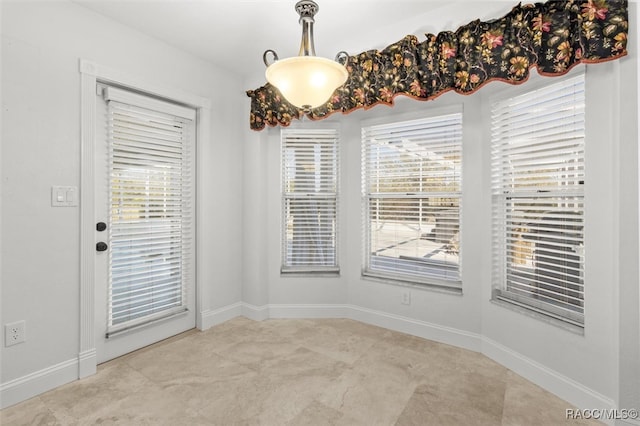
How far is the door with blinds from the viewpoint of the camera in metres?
2.38

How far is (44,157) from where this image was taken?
2.00 metres

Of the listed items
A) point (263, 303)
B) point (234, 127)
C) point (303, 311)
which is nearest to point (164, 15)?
point (234, 127)

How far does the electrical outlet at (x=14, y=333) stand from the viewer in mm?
1867

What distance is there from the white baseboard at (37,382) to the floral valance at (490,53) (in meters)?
2.64

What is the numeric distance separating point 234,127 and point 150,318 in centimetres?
199

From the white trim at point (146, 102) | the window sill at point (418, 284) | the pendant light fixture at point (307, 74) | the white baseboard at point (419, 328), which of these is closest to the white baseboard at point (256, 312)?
the white baseboard at point (419, 328)

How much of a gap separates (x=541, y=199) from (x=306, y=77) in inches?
Result: 71.1

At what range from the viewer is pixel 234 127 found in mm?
3279

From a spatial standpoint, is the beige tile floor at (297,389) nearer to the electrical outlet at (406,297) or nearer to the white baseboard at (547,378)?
the white baseboard at (547,378)

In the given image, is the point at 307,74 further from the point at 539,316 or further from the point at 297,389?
the point at 539,316

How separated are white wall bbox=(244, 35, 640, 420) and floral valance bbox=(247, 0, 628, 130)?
212 mm

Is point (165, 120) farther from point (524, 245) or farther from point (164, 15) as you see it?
point (524, 245)

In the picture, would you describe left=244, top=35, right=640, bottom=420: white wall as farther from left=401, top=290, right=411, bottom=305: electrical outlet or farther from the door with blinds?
the door with blinds

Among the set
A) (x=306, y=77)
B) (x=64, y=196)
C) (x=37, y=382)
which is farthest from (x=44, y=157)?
(x=306, y=77)
